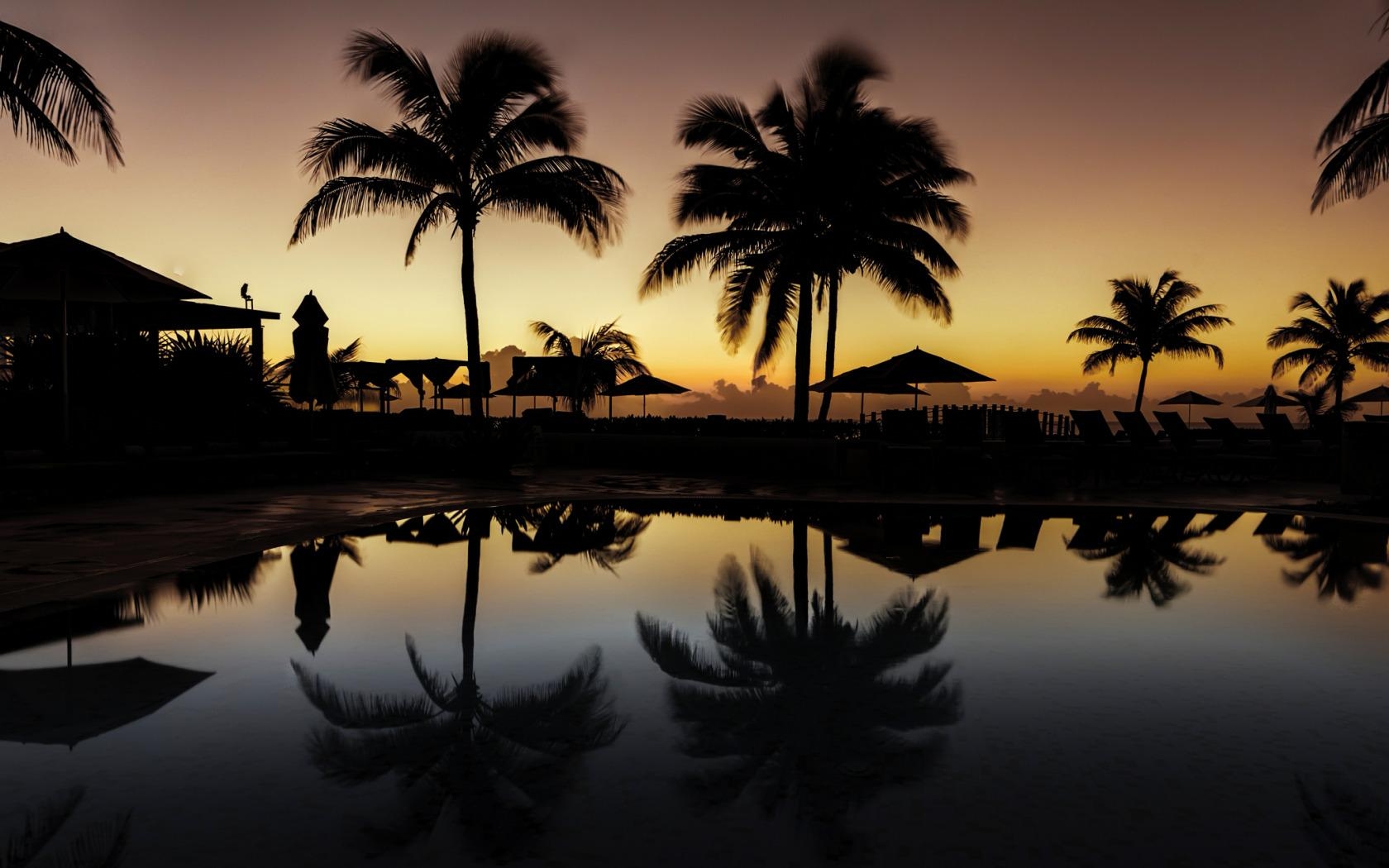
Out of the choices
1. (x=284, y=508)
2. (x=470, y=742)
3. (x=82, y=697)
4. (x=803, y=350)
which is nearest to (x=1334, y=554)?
(x=470, y=742)

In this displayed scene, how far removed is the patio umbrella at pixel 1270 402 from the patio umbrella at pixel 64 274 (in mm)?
38390

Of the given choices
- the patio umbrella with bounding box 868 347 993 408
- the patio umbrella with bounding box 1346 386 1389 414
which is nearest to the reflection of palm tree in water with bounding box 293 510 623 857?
the patio umbrella with bounding box 868 347 993 408

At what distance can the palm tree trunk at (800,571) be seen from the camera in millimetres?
6133

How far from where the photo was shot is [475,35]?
754 inches

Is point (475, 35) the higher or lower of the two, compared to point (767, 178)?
higher

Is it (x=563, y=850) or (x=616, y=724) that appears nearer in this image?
(x=563, y=850)

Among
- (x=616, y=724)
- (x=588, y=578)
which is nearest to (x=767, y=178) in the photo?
(x=588, y=578)

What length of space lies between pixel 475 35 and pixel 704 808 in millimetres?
19128

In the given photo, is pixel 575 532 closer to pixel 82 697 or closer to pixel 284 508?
pixel 284 508

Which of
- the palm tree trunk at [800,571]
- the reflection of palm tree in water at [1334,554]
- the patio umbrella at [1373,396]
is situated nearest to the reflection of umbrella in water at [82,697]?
the palm tree trunk at [800,571]

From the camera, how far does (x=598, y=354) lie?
3472 centimetres

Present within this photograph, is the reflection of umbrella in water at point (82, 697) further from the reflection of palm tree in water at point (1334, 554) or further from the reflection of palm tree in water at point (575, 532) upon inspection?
the reflection of palm tree in water at point (1334, 554)

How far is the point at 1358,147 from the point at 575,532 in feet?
45.1

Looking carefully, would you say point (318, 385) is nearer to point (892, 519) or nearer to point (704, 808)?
point (892, 519)
